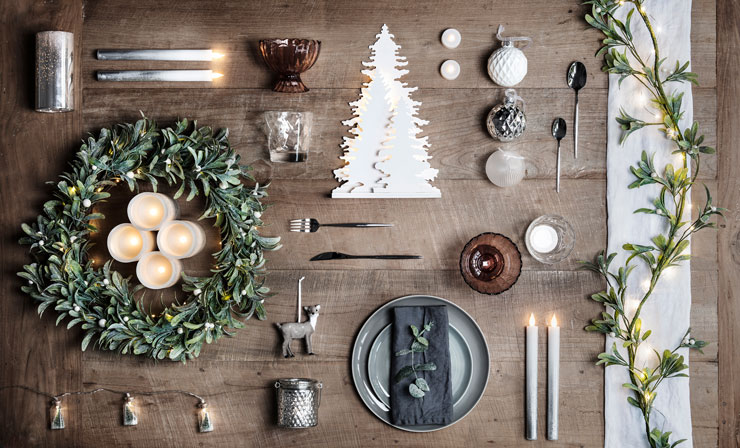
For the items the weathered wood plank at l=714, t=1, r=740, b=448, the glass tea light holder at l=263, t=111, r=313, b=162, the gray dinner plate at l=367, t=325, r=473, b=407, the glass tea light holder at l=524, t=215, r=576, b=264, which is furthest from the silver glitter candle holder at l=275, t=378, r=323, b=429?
the weathered wood plank at l=714, t=1, r=740, b=448

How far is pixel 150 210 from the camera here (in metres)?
1.89

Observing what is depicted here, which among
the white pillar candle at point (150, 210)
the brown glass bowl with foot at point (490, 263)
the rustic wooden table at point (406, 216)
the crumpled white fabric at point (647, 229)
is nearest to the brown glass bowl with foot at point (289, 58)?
the rustic wooden table at point (406, 216)

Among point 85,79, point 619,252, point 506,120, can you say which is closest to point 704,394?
point 619,252

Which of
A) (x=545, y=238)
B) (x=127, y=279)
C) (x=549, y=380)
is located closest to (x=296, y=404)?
(x=127, y=279)

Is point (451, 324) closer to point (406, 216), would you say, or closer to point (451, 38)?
point (406, 216)

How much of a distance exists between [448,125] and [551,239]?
1.70ft

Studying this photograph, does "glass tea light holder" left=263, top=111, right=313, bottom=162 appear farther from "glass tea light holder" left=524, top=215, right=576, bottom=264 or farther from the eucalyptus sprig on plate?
"glass tea light holder" left=524, top=215, right=576, bottom=264

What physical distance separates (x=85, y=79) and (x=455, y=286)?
145 cm

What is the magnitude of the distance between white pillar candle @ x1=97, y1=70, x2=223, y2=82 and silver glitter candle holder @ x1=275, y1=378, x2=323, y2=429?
1052 mm

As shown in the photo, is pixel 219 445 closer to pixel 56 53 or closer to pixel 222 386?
pixel 222 386

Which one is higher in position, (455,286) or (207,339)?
(455,286)

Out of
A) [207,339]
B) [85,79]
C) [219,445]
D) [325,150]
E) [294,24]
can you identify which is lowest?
[219,445]

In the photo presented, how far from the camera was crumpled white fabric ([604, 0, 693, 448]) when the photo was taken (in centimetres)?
194

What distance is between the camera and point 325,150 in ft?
6.51
